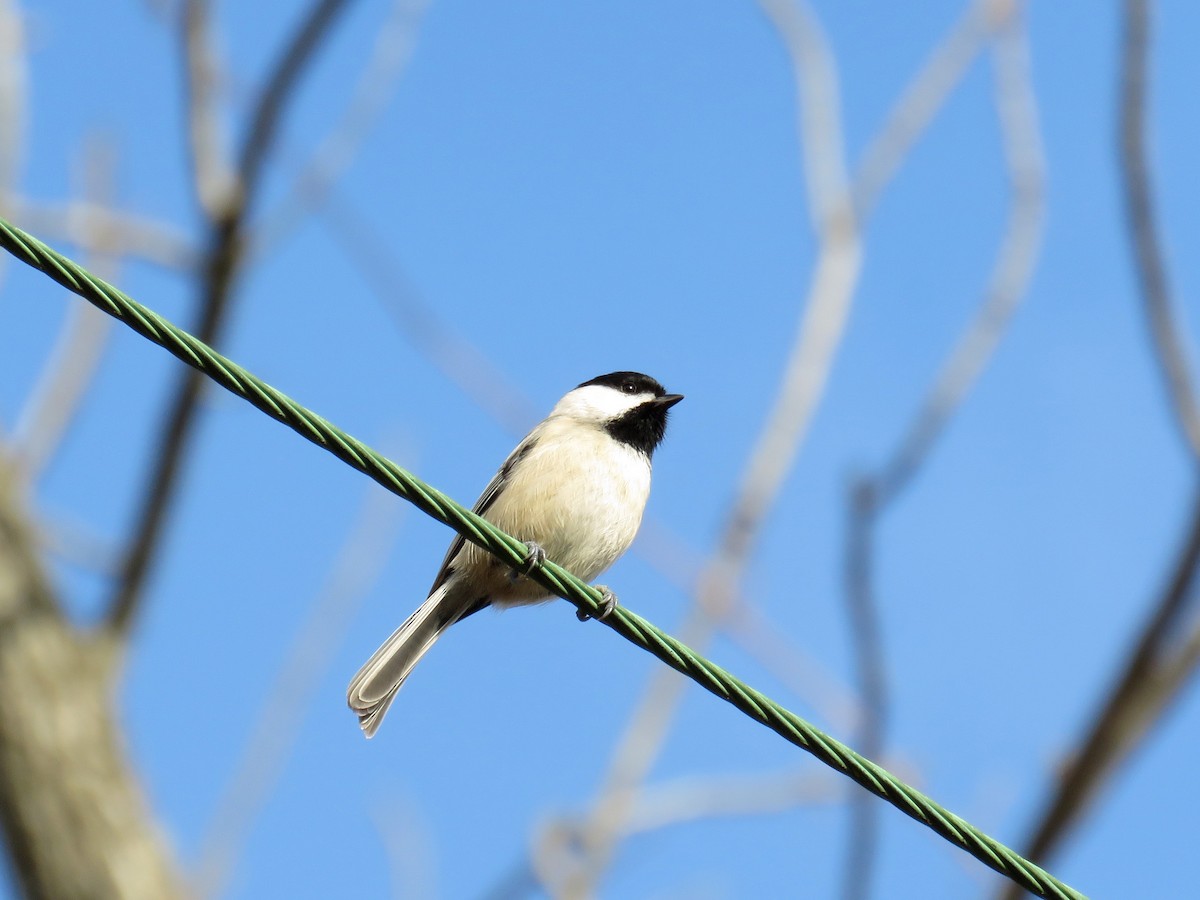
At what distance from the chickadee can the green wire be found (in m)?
1.80

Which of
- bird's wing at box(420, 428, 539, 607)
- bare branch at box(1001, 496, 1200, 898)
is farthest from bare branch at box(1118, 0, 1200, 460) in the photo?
bird's wing at box(420, 428, 539, 607)

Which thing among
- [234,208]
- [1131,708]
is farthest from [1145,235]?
[234,208]

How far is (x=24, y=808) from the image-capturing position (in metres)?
5.35

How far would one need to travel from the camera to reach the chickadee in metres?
5.11

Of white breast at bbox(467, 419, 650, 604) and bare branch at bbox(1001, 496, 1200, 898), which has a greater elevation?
white breast at bbox(467, 419, 650, 604)

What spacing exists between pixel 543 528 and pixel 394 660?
737mm

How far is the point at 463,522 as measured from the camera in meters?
3.14

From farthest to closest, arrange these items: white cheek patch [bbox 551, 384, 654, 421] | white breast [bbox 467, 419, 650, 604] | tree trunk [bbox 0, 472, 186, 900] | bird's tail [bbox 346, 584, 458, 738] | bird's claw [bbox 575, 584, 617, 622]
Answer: white cheek patch [bbox 551, 384, 654, 421] → tree trunk [bbox 0, 472, 186, 900] → white breast [bbox 467, 419, 650, 604] → bird's tail [bbox 346, 584, 458, 738] → bird's claw [bbox 575, 584, 617, 622]

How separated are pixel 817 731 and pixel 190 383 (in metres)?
3.88

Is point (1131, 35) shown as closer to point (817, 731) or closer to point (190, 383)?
point (817, 731)

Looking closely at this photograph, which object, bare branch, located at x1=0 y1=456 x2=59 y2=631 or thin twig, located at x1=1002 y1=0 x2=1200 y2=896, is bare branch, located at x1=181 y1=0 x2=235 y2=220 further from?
thin twig, located at x1=1002 y1=0 x2=1200 y2=896

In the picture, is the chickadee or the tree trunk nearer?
the chickadee

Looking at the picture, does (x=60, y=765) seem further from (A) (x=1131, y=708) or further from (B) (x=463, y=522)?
(A) (x=1131, y=708)

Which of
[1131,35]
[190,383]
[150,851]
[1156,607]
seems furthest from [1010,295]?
[150,851]
